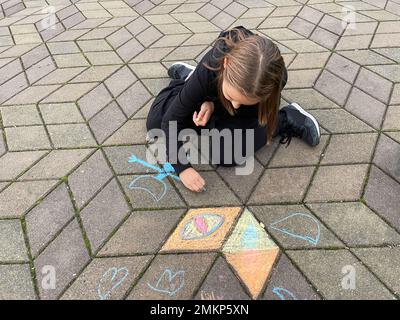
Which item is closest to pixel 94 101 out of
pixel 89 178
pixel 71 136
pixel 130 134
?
pixel 71 136

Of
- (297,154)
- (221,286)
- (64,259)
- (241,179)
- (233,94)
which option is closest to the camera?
(233,94)

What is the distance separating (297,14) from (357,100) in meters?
1.56

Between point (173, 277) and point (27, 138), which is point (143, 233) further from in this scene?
A: point (27, 138)

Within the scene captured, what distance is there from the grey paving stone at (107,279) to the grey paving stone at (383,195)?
130cm

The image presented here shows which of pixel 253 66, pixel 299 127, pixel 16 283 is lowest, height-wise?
pixel 16 283

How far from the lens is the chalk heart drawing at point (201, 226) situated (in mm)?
1943

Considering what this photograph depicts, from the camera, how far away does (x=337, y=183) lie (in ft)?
7.04

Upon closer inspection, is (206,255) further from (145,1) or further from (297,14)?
(145,1)

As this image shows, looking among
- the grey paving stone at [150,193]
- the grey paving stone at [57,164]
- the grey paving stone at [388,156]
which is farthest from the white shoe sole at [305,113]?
the grey paving stone at [57,164]

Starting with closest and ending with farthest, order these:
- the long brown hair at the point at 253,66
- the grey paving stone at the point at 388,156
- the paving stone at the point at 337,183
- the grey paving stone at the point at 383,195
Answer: the long brown hair at the point at 253,66
the grey paving stone at the point at 383,195
the paving stone at the point at 337,183
the grey paving stone at the point at 388,156

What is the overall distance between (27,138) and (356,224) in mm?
2234

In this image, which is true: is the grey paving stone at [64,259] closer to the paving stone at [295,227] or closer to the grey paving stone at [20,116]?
the paving stone at [295,227]
